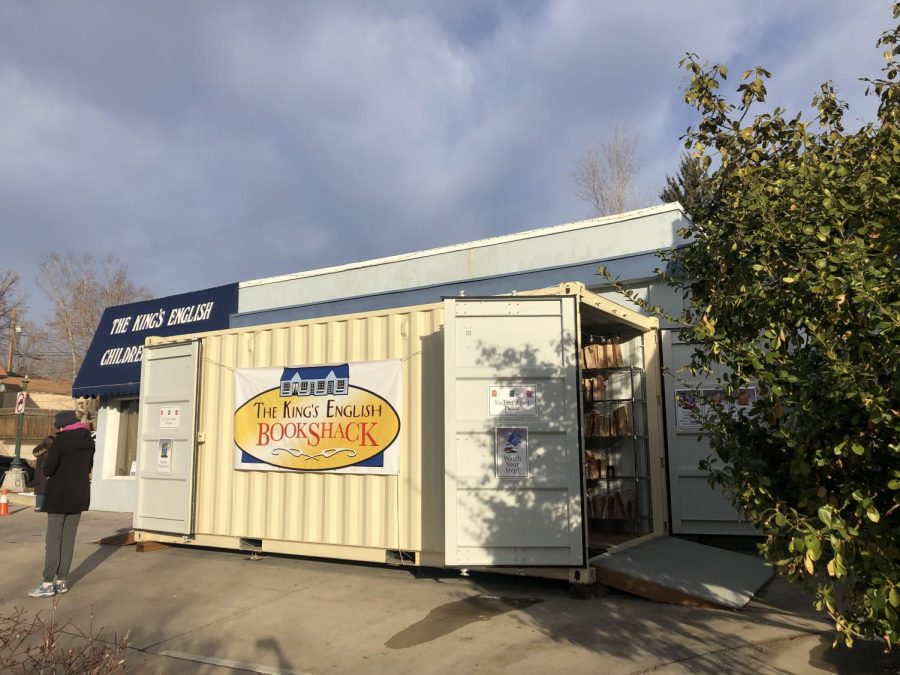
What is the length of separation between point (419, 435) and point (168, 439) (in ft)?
→ 12.7

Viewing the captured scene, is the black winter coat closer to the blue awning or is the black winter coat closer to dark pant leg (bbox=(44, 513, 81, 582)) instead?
dark pant leg (bbox=(44, 513, 81, 582))

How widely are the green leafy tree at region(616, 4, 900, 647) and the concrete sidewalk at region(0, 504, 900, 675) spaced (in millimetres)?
1456

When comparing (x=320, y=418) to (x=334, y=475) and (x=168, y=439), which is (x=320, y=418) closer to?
(x=334, y=475)

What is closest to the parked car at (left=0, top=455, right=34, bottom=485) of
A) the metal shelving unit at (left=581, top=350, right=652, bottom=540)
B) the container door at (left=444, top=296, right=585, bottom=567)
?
the metal shelving unit at (left=581, top=350, right=652, bottom=540)

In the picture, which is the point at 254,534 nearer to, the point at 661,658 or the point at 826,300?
the point at 661,658

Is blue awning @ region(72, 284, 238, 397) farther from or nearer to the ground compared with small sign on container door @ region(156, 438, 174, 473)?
farther from the ground

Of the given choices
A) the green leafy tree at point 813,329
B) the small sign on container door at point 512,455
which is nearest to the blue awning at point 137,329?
the small sign on container door at point 512,455

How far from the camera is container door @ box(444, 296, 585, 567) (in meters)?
6.18

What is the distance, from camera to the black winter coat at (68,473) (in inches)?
267

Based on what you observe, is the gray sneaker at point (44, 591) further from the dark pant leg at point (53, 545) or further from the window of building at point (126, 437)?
the window of building at point (126, 437)

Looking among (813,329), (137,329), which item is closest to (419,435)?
(813,329)

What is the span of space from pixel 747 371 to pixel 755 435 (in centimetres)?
52

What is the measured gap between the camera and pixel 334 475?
7.71m

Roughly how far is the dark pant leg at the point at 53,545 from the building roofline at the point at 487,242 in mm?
7196
